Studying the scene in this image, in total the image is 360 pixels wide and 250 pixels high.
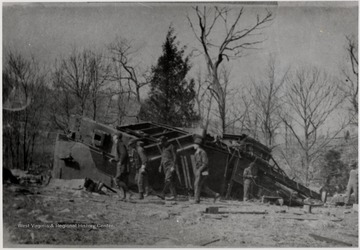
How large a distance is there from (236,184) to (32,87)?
13.8 ft

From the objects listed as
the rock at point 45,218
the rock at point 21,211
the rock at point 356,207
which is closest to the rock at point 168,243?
the rock at point 45,218

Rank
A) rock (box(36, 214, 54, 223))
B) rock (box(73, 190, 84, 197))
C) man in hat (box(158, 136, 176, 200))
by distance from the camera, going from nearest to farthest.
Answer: rock (box(36, 214, 54, 223)), rock (box(73, 190, 84, 197)), man in hat (box(158, 136, 176, 200))

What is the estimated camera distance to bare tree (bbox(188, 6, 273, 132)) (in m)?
8.21

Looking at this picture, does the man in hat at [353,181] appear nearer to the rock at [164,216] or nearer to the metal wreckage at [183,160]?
the metal wreckage at [183,160]

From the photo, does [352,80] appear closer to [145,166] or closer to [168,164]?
[168,164]

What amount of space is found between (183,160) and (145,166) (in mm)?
723

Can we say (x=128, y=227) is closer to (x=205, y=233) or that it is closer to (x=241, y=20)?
(x=205, y=233)

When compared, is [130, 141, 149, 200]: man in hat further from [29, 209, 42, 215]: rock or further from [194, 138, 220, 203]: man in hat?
[29, 209, 42, 215]: rock

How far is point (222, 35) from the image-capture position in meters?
8.42

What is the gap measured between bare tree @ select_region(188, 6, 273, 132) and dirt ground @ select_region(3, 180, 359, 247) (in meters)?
2.15

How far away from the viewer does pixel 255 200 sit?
28.6 feet

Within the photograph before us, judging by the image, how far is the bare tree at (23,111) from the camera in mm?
7973

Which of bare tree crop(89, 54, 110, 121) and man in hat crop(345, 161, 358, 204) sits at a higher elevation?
bare tree crop(89, 54, 110, 121)

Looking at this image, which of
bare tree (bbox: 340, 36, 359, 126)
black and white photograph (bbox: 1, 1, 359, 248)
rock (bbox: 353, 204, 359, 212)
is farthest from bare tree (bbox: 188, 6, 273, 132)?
rock (bbox: 353, 204, 359, 212)
